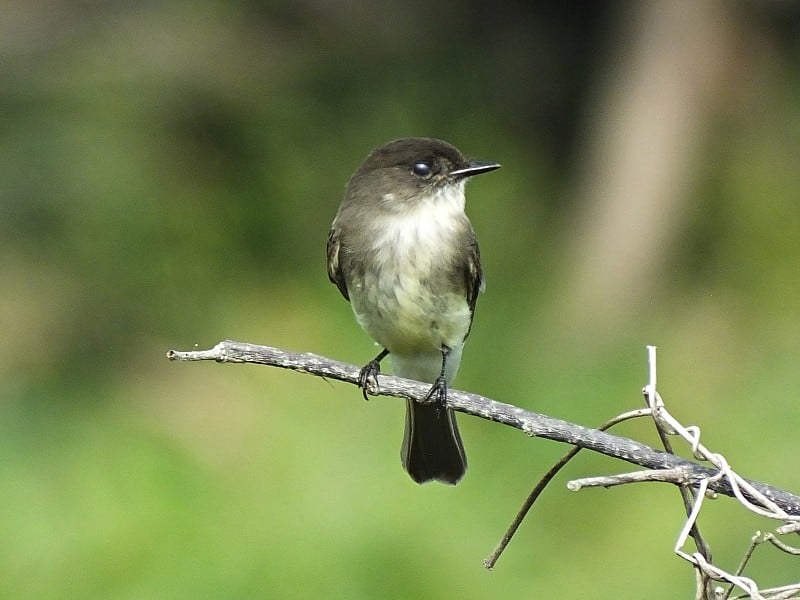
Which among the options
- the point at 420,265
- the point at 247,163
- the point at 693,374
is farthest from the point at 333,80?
the point at 420,265

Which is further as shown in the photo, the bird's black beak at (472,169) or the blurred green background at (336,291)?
the blurred green background at (336,291)

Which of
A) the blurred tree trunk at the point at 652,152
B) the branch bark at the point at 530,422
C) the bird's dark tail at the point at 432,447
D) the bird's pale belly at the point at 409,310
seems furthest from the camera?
the blurred tree trunk at the point at 652,152

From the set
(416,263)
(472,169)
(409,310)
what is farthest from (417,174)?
(409,310)

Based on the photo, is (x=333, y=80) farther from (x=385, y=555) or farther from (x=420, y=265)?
(x=420, y=265)

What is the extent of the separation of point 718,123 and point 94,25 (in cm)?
383

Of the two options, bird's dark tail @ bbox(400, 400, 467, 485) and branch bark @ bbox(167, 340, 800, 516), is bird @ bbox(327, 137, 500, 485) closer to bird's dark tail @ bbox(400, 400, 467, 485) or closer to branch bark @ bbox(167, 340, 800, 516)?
bird's dark tail @ bbox(400, 400, 467, 485)

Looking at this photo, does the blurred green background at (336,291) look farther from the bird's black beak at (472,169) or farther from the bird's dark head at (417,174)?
the bird's black beak at (472,169)

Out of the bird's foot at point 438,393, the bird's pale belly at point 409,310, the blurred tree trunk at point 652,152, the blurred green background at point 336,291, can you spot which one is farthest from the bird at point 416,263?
the blurred tree trunk at point 652,152

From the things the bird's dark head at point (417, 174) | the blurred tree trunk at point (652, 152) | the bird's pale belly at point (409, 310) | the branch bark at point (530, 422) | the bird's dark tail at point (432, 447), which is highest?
the blurred tree trunk at point (652, 152)

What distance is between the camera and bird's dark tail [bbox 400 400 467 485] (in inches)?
143

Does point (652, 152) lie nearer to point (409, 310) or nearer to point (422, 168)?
point (422, 168)

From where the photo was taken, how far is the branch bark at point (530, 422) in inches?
68.2

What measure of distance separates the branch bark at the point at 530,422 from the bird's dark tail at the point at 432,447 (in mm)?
1370

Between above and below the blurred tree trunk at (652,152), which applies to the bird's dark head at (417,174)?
below
